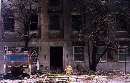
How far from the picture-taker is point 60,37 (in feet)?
157

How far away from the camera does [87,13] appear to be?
1817 inches

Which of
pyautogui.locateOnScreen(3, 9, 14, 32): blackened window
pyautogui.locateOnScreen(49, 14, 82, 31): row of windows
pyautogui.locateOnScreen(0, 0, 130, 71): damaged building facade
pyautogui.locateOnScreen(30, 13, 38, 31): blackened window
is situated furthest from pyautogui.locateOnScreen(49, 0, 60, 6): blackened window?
pyautogui.locateOnScreen(3, 9, 14, 32): blackened window

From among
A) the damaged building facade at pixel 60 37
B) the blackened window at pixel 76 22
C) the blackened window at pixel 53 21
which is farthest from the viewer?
the blackened window at pixel 53 21

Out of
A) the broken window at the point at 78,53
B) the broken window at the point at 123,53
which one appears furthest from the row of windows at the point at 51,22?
the broken window at the point at 123,53

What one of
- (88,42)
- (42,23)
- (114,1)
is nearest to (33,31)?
(42,23)

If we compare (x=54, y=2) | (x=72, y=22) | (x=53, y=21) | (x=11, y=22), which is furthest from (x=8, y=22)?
(x=72, y=22)

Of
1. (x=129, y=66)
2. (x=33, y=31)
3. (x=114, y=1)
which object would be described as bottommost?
(x=129, y=66)

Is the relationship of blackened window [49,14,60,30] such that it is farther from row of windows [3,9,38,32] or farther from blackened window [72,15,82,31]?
blackened window [72,15,82,31]

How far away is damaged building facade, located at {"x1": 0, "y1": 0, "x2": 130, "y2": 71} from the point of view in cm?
4728

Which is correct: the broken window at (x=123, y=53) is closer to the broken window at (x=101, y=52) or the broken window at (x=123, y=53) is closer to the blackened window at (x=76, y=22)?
the broken window at (x=101, y=52)

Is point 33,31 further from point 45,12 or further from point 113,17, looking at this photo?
point 113,17

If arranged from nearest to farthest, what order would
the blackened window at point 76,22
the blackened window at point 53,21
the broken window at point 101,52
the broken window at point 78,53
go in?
the broken window at point 101,52 → the broken window at point 78,53 → the blackened window at point 76,22 → the blackened window at point 53,21

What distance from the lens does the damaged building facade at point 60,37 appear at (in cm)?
4728

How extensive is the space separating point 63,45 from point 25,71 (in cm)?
1179
